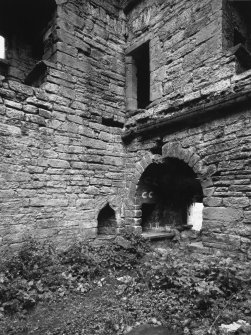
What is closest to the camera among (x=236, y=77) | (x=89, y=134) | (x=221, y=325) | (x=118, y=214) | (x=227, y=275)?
(x=221, y=325)

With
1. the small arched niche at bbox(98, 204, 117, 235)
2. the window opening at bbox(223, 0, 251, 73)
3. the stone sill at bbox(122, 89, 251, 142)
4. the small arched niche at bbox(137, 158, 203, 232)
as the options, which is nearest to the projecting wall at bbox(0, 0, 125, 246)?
the small arched niche at bbox(98, 204, 117, 235)

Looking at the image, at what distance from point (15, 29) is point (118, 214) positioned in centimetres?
560

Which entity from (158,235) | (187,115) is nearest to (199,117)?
(187,115)

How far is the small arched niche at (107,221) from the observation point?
607 cm

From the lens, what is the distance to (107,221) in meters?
6.17

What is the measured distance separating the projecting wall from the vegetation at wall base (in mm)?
671

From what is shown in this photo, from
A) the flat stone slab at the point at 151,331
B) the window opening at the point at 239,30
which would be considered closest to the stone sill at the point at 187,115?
the window opening at the point at 239,30

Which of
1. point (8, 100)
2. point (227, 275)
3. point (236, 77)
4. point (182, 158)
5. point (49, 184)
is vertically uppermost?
point (236, 77)

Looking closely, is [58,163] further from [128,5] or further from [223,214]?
[128,5]

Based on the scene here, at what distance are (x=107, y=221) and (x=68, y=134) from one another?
7.57 ft

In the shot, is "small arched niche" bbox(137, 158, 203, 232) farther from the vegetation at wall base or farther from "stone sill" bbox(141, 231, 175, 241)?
the vegetation at wall base

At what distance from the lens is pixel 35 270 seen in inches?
160

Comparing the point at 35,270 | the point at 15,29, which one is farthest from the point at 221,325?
the point at 15,29

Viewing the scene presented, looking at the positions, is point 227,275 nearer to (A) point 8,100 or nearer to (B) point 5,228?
(B) point 5,228
